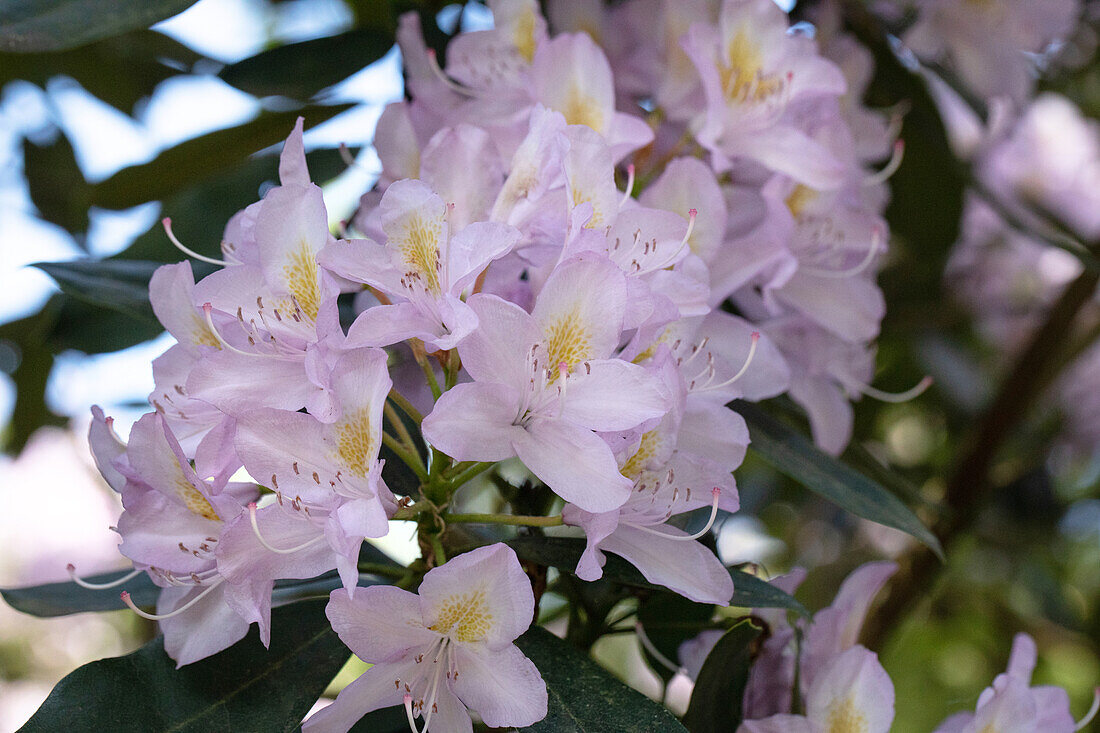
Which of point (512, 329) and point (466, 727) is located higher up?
point (512, 329)

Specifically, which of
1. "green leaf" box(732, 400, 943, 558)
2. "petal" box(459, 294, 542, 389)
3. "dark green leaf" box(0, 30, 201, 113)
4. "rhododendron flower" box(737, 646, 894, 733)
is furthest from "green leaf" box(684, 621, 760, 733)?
"dark green leaf" box(0, 30, 201, 113)

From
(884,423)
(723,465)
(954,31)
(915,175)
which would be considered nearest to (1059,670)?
(884,423)

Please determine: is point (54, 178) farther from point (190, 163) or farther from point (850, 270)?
point (850, 270)

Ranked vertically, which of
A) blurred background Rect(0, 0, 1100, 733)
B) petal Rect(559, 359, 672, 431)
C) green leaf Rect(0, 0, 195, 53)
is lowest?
blurred background Rect(0, 0, 1100, 733)

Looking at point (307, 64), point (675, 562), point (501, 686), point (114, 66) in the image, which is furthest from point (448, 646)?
point (114, 66)

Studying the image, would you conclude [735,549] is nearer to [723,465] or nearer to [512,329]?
[723,465]

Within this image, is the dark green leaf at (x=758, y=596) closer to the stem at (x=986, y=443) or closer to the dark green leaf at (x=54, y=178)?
the stem at (x=986, y=443)

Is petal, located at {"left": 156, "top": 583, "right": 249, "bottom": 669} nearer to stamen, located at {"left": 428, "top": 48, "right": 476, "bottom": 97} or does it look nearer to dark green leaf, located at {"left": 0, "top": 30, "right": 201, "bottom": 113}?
stamen, located at {"left": 428, "top": 48, "right": 476, "bottom": 97}
